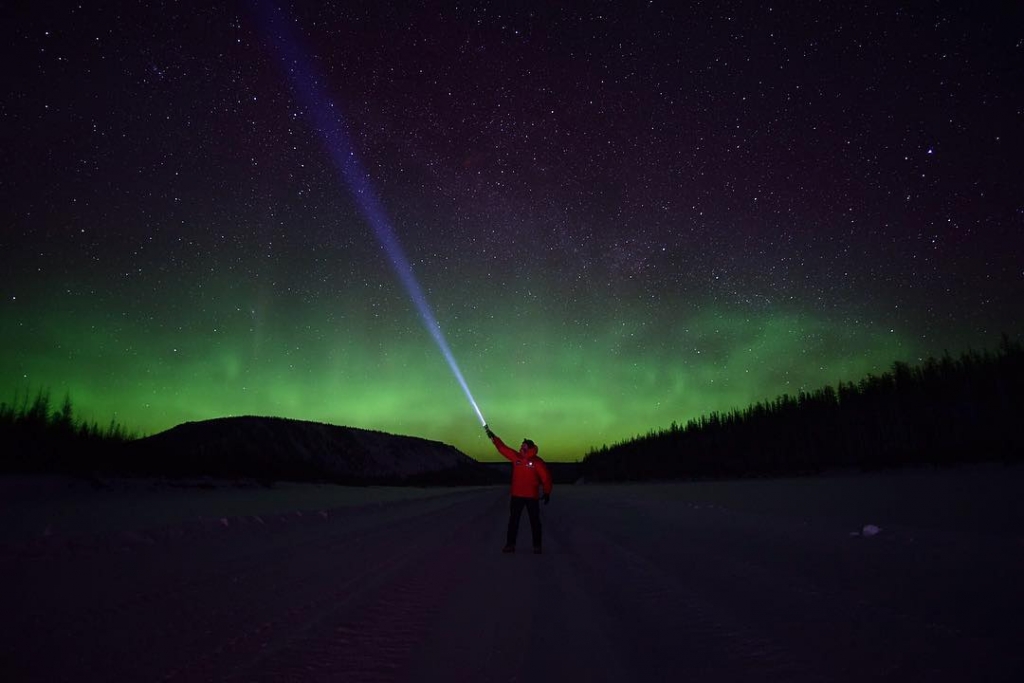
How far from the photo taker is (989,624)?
3.84 meters

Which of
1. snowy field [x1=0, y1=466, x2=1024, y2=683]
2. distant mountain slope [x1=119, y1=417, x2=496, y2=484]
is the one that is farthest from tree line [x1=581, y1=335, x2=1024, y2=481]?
distant mountain slope [x1=119, y1=417, x2=496, y2=484]

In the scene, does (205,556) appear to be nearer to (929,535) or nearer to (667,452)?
(929,535)

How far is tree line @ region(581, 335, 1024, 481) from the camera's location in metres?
30.7

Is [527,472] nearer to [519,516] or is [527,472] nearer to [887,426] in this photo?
[519,516]

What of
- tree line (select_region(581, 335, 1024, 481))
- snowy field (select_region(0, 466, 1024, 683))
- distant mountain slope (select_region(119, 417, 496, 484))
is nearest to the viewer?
snowy field (select_region(0, 466, 1024, 683))

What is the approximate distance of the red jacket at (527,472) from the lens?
9.62 m

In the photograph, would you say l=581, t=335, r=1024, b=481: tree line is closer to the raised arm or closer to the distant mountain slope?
the raised arm

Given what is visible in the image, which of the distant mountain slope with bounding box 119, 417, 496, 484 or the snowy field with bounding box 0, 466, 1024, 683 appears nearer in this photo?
the snowy field with bounding box 0, 466, 1024, 683

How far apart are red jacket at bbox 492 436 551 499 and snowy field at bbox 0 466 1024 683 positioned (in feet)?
3.62

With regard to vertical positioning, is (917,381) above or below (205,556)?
above

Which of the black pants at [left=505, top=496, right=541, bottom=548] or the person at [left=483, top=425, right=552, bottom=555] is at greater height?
the person at [left=483, top=425, right=552, bottom=555]

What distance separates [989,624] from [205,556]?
807cm

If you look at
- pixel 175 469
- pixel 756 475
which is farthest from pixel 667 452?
pixel 175 469

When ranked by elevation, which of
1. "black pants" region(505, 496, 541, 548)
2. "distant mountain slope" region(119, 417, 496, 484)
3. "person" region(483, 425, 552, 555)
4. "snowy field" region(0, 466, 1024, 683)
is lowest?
"snowy field" region(0, 466, 1024, 683)
